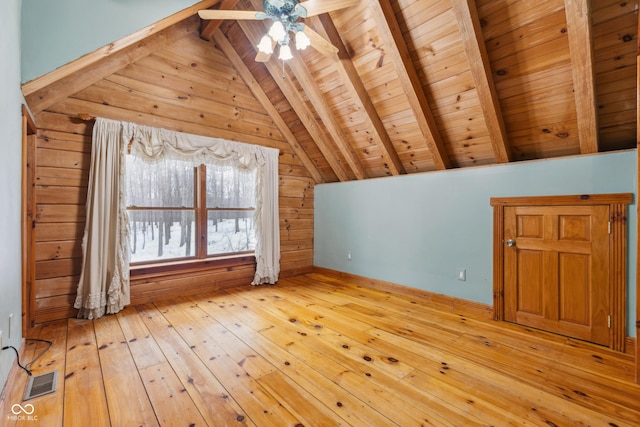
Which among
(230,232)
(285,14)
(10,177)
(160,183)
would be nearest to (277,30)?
(285,14)

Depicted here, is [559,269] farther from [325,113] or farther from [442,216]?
[325,113]

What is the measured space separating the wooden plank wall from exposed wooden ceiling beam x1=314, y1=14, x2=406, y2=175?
5.48ft

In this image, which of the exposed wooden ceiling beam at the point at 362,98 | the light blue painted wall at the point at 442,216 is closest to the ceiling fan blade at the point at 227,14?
the exposed wooden ceiling beam at the point at 362,98

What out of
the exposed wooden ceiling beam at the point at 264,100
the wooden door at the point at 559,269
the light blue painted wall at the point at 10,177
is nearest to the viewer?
the light blue painted wall at the point at 10,177

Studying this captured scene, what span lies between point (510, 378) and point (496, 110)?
2.21 metres

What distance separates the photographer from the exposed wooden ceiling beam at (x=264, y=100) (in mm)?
3967

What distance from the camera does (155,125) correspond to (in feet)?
11.5

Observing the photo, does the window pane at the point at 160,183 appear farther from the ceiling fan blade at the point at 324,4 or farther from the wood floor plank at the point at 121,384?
the ceiling fan blade at the point at 324,4

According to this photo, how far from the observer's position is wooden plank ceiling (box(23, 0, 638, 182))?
219 centimetres

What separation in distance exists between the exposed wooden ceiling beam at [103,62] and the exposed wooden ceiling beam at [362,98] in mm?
1267

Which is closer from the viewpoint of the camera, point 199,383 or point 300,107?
point 199,383

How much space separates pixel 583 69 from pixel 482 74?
665 mm

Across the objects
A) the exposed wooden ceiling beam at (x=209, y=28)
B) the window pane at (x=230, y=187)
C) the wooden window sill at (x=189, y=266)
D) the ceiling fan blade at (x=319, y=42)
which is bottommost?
the wooden window sill at (x=189, y=266)

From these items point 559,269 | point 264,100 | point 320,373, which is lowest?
point 320,373
